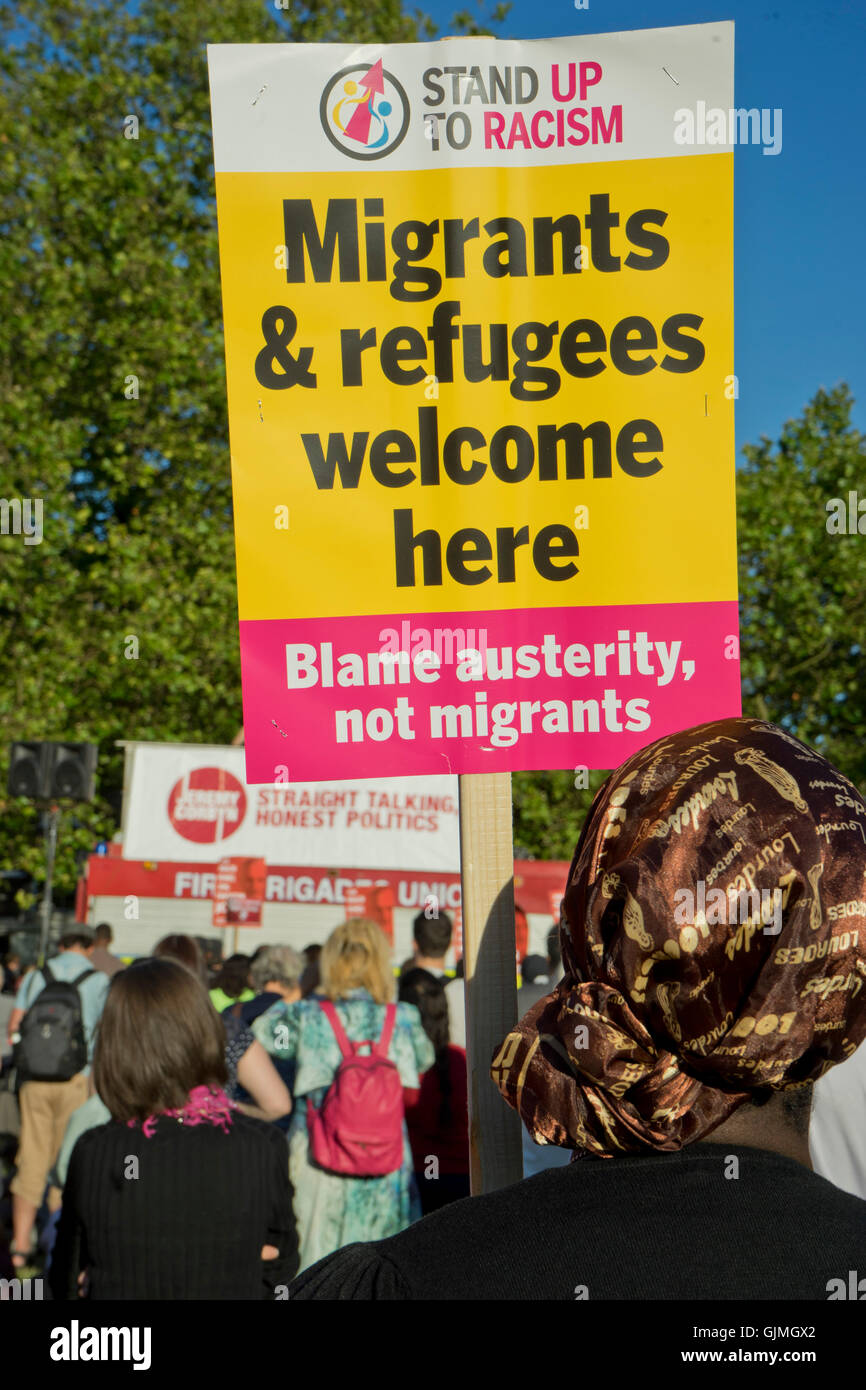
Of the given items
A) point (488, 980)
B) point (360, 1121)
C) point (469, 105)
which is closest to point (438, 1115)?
point (360, 1121)

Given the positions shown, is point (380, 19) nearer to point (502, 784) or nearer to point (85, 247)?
point (85, 247)

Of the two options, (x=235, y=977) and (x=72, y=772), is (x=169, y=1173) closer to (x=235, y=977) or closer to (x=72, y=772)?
(x=235, y=977)

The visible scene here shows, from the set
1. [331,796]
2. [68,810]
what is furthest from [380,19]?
[331,796]

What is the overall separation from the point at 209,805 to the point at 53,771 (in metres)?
1.36

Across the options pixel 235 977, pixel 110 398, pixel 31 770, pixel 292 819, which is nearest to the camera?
pixel 235 977

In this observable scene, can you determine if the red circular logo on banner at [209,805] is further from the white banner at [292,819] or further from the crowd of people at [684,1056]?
the crowd of people at [684,1056]

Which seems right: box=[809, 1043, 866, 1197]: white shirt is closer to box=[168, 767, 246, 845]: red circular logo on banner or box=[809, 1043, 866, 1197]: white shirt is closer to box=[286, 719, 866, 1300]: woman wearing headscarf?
box=[286, 719, 866, 1300]: woman wearing headscarf

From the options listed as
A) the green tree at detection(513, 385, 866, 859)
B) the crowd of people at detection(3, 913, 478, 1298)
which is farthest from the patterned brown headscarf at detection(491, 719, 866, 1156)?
the green tree at detection(513, 385, 866, 859)

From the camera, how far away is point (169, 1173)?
326cm

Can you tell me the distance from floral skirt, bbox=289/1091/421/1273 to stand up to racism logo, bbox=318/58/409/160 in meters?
3.97

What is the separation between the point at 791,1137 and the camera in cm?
130

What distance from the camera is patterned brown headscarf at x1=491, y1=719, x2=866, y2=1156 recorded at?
4.00 feet

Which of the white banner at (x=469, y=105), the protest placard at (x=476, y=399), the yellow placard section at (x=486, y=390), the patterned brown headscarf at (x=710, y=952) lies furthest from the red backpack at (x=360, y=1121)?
the patterned brown headscarf at (x=710, y=952)

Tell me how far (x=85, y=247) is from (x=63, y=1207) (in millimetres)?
17711
